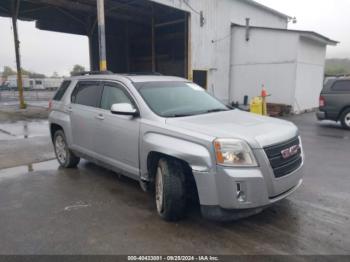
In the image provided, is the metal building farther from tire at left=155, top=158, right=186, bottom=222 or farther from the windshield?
tire at left=155, top=158, right=186, bottom=222

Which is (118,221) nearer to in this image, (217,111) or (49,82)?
(217,111)

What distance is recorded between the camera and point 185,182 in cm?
355

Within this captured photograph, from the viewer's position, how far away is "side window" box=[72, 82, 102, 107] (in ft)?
16.3

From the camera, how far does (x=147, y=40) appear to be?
863 inches

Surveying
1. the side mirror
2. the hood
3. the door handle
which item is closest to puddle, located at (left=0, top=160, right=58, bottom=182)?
the door handle

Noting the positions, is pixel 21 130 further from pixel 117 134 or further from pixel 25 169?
pixel 117 134

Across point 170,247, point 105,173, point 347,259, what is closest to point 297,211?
point 347,259

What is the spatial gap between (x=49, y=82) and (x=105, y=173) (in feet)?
206

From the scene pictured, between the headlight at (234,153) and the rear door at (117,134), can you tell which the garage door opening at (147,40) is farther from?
the headlight at (234,153)

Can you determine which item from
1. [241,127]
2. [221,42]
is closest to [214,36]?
[221,42]

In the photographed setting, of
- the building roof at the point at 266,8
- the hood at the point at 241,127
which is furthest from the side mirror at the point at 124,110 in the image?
the building roof at the point at 266,8

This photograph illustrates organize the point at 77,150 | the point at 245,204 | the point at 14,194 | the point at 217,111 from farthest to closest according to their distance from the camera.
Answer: the point at 77,150
the point at 14,194
the point at 217,111
the point at 245,204

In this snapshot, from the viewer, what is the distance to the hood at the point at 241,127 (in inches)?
125

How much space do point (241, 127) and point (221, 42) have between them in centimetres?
1450
